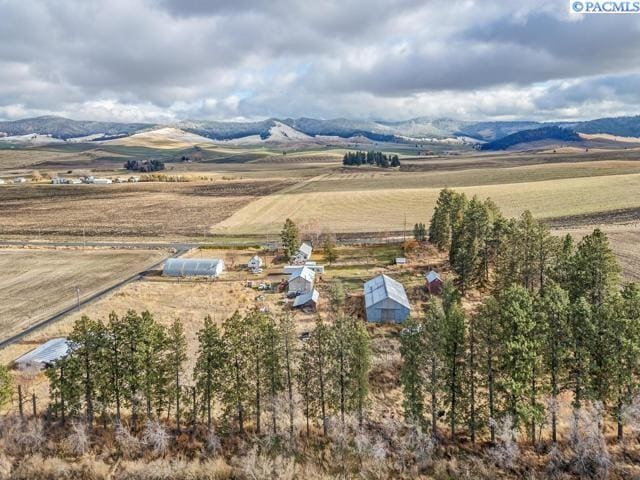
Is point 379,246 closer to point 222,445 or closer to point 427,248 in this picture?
point 427,248

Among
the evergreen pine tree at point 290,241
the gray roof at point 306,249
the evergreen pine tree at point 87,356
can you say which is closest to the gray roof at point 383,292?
the gray roof at point 306,249

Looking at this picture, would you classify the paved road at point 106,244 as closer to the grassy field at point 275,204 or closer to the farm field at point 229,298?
the grassy field at point 275,204

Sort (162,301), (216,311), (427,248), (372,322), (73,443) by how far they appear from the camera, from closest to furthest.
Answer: (73,443) < (372,322) < (216,311) < (162,301) < (427,248)

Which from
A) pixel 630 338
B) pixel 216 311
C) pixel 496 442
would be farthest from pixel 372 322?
pixel 630 338

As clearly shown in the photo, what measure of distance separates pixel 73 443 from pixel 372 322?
3531cm

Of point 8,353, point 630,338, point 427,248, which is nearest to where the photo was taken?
point 630,338

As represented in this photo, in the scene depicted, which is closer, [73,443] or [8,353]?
[73,443]

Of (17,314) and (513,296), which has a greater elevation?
(513,296)

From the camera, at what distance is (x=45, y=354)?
1791 inches

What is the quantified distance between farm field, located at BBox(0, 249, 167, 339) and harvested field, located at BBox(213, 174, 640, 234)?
30.0 meters

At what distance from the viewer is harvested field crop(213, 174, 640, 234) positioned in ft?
389

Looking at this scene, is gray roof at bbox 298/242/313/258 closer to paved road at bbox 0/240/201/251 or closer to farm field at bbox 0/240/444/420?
farm field at bbox 0/240/444/420

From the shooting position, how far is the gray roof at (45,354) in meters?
44.6

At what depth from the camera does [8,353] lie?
4866 cm
